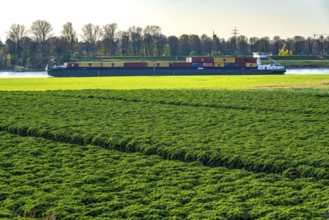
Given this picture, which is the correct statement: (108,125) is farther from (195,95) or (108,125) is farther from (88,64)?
(88,64)

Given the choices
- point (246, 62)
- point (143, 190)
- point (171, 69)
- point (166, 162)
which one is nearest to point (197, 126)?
point (166, 162)

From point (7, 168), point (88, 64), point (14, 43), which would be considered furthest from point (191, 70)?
point (7, 168)

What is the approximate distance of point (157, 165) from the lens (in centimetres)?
1698

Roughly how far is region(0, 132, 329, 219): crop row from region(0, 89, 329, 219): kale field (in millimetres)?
24

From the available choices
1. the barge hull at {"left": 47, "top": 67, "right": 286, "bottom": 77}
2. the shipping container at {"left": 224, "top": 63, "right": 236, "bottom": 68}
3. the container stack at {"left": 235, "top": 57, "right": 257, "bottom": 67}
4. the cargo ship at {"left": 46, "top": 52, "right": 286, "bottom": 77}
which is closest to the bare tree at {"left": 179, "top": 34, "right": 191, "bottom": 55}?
the cargo ship at {"left": 46, "top": 52, "right": 286, "bottom": 77}

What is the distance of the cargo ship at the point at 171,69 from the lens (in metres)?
102

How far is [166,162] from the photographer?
57.2 ft

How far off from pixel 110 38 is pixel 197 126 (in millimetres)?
133068

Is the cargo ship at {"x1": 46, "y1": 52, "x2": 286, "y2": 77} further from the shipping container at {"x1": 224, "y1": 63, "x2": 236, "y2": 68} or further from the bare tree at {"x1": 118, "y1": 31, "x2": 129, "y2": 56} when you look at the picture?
the bare tree at {"x1": 118, "y1": 31, "x2": 129, "y2": 56}

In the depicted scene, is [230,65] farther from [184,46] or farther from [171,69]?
[184,46]

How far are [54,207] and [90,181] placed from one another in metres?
2.33

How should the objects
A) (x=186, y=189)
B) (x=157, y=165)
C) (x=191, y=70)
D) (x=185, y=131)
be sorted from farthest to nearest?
(x=191, y=70)
(x=185, y=131)
(x=157, y=165)
(x=186, y=189)

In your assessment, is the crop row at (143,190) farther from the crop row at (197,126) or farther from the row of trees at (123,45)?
the row of trees at (123,45)

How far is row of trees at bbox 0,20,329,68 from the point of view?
141125 millimetres
